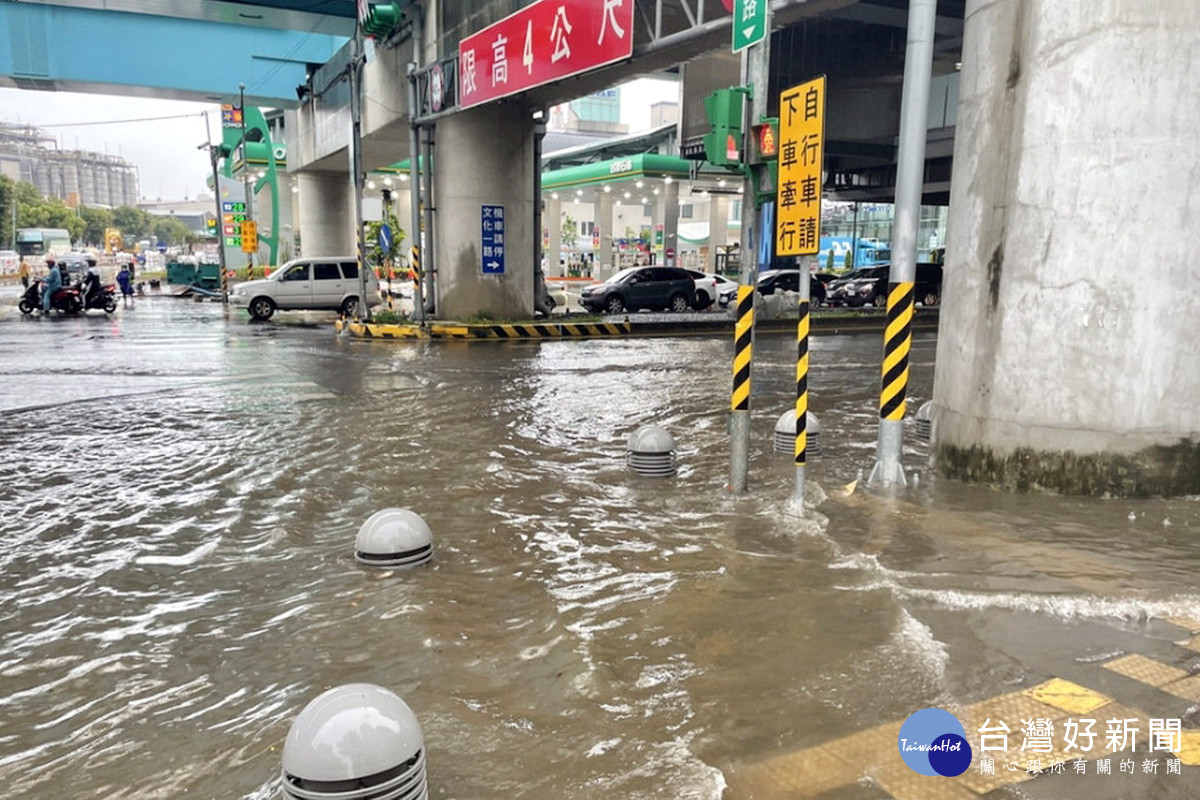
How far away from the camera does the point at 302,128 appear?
32.0m

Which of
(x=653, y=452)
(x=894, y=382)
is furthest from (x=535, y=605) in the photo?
(x=894, y=382)

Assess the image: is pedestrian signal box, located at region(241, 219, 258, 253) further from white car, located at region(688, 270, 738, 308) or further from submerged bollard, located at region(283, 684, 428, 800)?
submerged bollard, located at region(283, 684, 428, 800)

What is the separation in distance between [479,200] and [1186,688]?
1753 cm

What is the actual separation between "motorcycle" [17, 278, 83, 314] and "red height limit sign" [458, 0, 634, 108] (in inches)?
589

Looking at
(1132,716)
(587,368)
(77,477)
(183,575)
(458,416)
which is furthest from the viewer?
(587,368)

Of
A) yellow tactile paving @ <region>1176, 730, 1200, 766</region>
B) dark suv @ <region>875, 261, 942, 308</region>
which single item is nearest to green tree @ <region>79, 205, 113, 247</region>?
dark suv @ <region>875, 261, 942, 308</region>

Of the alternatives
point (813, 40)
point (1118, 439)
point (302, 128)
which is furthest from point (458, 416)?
point (302, 128)

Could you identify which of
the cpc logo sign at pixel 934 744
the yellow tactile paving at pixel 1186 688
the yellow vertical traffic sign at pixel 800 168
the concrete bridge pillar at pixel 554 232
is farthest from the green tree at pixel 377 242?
the yellow tactile paving at pixel 1186 688

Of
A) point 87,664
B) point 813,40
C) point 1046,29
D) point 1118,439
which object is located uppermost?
point 813,40

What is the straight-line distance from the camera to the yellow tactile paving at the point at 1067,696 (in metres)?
3.36

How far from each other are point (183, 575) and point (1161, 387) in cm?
682

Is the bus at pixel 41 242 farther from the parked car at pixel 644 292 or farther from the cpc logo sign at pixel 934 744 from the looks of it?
the cpc logo sign at pixel 934 744

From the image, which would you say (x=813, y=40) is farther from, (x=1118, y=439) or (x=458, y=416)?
(x=1118, y=439)

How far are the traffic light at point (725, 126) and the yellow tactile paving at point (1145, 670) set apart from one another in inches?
153
